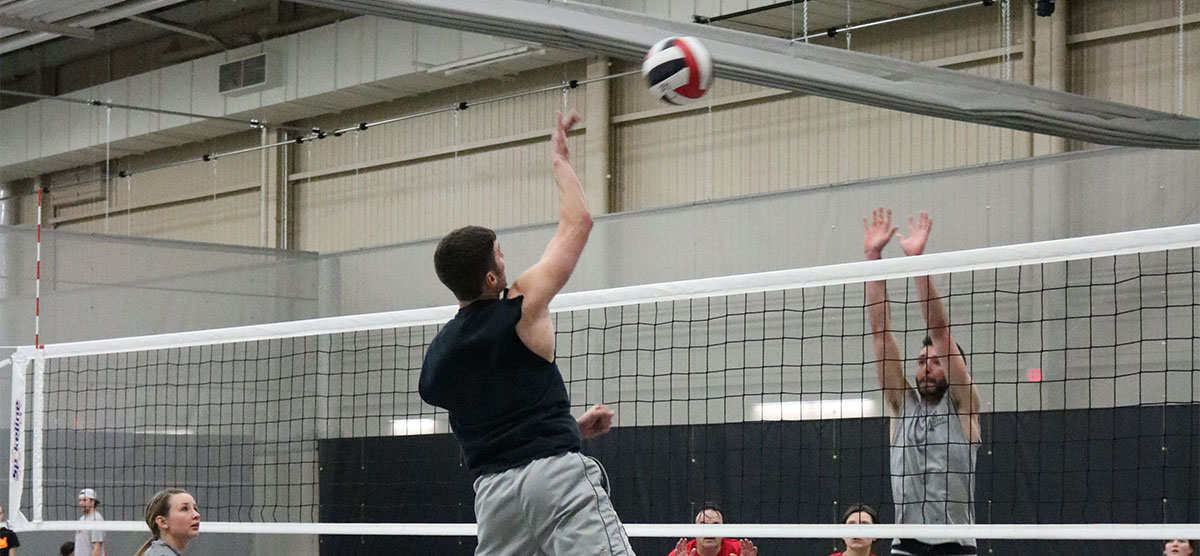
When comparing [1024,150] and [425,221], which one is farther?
[425,221]

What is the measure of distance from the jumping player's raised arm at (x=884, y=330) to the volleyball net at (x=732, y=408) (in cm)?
13

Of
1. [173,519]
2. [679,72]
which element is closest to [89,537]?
[173,519]

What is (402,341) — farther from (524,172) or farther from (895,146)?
(895,146)

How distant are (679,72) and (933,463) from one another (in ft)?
6.61

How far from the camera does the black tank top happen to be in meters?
3.78

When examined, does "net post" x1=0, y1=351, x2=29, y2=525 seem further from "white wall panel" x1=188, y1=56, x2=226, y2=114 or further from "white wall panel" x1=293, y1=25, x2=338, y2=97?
"white wall panel" x1=188, y1=56, x2=226, y2=114

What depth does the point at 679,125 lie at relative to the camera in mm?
15508

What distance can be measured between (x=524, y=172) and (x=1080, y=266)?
7.71 metres

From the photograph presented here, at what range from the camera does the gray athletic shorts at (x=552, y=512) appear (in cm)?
372

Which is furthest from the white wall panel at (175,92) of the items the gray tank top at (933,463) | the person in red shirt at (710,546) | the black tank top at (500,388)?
the black tank top at (500,388)

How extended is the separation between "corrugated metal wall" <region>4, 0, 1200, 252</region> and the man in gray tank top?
6.96 metres

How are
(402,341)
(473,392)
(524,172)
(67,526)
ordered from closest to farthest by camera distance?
(473,392), (67,526), (402,341), (524,172)

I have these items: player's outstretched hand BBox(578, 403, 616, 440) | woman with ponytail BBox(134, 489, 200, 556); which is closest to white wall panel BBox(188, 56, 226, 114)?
woman with ponytail BBox(134, 489, 200, 556)

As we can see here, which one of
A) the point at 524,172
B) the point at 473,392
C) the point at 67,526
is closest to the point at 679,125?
the point at 524,172
